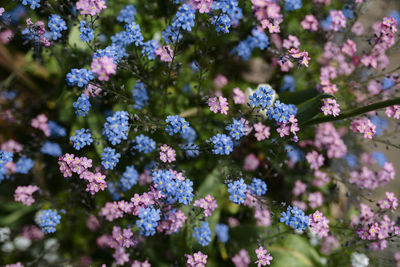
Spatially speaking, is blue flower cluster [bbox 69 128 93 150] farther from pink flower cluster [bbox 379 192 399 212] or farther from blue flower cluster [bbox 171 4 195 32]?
pink flower cluster [bbox 379 192 399 212]

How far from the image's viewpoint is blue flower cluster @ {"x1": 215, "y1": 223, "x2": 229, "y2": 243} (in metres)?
2.95

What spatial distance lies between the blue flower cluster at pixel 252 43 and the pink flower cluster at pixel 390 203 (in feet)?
5.23

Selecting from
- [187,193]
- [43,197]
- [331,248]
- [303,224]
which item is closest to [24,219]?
[43,197]

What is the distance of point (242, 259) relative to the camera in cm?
272

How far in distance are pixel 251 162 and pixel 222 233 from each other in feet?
2.34

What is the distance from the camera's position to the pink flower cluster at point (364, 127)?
8.30ft

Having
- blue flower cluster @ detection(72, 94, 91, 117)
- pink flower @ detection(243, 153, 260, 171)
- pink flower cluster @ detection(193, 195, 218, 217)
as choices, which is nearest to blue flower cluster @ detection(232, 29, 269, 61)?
pink flower @ detection(243, 153, 260, 171)

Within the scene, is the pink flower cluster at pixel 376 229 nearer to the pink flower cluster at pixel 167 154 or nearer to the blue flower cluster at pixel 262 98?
the blue flower cluster at pixel 262 98

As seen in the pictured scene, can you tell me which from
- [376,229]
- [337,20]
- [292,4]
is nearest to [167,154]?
[376,229]

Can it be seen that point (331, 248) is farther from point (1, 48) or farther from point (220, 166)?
point (1, 48)

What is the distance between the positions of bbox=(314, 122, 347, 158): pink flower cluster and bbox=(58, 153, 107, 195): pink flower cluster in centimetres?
207

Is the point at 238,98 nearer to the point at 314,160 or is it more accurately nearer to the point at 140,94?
the point at 140,94

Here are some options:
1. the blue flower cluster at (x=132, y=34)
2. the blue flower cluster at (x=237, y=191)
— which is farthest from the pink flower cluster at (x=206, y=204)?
the blue flower cluster at (x=132, y=34)

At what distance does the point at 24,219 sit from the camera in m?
3.09
